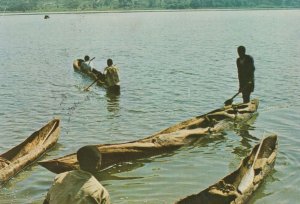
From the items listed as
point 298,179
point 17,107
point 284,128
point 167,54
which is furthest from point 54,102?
point 167,54

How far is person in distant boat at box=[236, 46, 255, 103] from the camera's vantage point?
1519 centimetres

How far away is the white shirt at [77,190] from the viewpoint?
5.82m

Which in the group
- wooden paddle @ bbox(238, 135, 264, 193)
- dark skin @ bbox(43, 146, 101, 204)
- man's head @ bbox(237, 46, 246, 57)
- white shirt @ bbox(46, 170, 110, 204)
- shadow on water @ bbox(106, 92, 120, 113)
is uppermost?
man's head @ bbox(237, 46, 246, 57)

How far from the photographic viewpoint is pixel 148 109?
18766mm

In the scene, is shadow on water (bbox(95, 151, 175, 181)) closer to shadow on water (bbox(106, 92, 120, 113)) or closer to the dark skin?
the dark skin

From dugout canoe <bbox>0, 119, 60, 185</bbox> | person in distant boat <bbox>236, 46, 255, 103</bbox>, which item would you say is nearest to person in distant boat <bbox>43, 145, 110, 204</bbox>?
dugout canoe <bbox>0, 119, 60, 185</bbox>

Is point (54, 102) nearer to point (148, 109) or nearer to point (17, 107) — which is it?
point (17, 107)

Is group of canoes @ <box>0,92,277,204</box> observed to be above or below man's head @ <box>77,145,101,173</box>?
below

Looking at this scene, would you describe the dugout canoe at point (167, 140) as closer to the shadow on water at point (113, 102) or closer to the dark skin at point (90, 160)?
the dark skin at point (90, 160)

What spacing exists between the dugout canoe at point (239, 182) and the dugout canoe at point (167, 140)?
7.93 feet

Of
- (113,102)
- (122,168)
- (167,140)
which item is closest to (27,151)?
(122,168)

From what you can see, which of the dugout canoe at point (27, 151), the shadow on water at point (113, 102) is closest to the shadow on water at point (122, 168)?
the dugout canoe at point (27, 151)

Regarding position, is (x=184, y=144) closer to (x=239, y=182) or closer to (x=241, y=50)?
(x=239, y=182)

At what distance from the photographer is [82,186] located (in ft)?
19.3
